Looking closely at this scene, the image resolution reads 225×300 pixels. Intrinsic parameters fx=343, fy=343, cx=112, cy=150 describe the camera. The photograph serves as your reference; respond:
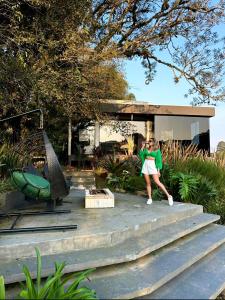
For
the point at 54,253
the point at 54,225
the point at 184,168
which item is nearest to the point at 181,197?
the point at 184,168

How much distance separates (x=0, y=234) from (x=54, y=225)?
80cm

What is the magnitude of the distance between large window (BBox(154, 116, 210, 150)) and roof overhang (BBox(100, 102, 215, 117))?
35 centimetres

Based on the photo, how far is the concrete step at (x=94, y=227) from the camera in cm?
406

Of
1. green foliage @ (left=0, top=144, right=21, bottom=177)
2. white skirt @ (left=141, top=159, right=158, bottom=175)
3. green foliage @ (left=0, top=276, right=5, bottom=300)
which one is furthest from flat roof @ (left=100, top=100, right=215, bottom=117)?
green foliage @ (left=0, top=276, right=5, bottom=300)

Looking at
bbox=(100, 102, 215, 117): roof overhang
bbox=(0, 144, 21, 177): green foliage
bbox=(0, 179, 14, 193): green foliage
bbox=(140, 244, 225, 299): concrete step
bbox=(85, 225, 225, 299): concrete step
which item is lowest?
bbox=(140, 244, 225, 299): concrete step

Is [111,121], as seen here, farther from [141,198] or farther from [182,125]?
[182,125]

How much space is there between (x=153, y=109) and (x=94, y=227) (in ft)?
39.3

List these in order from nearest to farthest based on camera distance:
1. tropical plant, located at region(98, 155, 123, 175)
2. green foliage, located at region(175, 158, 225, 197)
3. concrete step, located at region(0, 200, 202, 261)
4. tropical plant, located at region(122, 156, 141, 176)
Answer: concrete step, located at region(0, 200, 202, 261), green foliage, located at region(175, 158, 225, 197), tropical plant, located at region(122, 156, 141, 176), tropical plant, located at region(98, 155, 123, 175)

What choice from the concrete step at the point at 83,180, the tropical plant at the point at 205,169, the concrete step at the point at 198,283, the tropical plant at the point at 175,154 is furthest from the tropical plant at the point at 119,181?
the concrete step at the point at 198,283

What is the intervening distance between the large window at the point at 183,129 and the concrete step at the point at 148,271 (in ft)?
38.8

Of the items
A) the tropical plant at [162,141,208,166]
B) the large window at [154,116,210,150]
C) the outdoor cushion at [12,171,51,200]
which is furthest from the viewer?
the large window at [154,116,210,150]

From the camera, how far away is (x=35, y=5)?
282 inches

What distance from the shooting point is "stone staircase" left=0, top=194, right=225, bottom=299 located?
3635mm

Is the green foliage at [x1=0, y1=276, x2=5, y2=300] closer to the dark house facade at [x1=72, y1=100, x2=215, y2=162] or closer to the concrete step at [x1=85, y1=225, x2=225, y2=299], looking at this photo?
the concrete step at [x1=85, y1=225, x2=225, y2=299]
